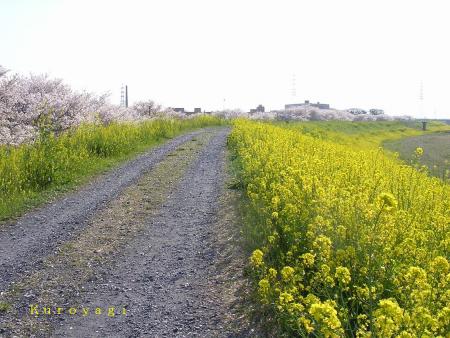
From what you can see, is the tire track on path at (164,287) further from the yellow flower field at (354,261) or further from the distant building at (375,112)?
the distant building at (375,112)

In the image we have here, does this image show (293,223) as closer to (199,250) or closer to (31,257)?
(199,250)

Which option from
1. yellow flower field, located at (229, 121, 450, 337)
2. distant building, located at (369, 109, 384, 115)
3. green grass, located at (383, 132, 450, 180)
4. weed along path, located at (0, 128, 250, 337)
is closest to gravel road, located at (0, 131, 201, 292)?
weed along path, located at (0, 128, 250, 337)

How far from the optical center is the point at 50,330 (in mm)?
4863

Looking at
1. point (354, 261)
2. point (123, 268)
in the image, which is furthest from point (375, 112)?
point (354, 261)

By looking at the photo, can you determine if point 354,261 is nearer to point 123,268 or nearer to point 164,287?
point 164,287

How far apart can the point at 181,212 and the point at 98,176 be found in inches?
194

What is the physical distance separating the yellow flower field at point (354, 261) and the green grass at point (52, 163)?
18.6 feet

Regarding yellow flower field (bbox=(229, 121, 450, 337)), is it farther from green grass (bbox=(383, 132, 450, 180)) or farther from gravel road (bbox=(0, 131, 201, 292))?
gravel road (bbox=(0, 131, 201, 292))

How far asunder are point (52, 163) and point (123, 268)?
20.7 feet

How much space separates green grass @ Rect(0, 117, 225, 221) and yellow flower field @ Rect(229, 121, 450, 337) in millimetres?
5658

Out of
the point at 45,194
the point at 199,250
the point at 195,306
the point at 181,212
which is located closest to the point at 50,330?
the point at 195,306

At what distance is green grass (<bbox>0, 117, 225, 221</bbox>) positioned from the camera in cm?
1045

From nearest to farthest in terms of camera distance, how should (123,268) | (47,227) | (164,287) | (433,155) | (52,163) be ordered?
(164,287), (123,268), (47,227), (52,163), (433,155)

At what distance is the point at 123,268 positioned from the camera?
6.55m
